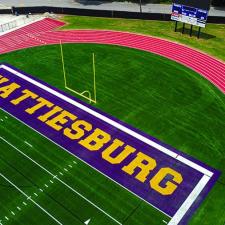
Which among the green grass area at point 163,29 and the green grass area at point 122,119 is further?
the green grass area at point 163,29

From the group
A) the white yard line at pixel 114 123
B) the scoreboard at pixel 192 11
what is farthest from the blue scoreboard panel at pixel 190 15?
the white yard line at pixel 114 123

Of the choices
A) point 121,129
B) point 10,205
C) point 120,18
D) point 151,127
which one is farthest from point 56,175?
point 120,18

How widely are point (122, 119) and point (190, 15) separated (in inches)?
793

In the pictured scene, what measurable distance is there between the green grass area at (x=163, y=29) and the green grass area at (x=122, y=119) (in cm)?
590

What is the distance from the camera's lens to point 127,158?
27734 mm

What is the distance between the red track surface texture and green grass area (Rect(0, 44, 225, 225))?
1431mm

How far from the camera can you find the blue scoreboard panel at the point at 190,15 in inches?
1708

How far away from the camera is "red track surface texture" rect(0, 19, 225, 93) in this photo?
133 ft

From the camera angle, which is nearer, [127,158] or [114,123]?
[127,158]

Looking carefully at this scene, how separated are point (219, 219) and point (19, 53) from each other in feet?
101

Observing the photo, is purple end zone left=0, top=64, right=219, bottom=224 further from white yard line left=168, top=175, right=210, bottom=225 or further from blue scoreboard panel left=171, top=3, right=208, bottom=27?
blue scoreboard panel left=171, top=3, right=208, bottom=27

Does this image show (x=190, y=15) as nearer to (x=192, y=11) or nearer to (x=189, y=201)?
(x=192, y=11)

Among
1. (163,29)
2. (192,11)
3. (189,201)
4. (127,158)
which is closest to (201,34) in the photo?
(192,11)

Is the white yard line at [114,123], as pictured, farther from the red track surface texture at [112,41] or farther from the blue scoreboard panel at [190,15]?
the blue scoreboard panel at [190,15]
